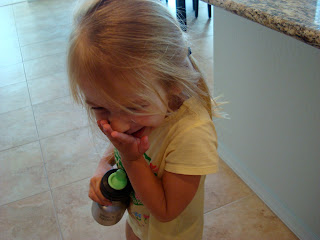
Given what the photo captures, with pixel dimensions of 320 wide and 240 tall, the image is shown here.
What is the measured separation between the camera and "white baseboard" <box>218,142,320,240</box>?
1318 mm

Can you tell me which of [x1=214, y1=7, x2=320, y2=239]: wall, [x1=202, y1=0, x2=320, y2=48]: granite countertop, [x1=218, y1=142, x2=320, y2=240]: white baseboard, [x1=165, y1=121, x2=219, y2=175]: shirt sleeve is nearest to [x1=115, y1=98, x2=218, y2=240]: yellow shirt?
[x1=165, y1=121, x2=219, y2=175]: shirt sleeve

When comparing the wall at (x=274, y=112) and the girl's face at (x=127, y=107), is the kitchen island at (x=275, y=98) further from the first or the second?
the girl's face at (x=127, y=107)

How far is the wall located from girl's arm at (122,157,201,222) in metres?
0.57

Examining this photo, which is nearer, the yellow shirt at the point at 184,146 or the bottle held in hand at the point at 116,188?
the yellow shirt at the point at 184,146

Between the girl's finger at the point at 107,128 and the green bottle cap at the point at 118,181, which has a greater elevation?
→ the girl's finger at the point at 107,128

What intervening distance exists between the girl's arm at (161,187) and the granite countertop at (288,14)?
413mm

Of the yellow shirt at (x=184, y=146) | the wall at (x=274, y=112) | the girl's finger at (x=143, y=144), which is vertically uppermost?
the girl's finger at (x=143, y=144)

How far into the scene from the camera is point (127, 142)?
24.5 inches

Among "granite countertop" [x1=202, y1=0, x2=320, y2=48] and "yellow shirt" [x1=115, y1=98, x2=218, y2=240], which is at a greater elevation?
"granite countertop" [x1=202, y1=0, x2=320, y2=48]

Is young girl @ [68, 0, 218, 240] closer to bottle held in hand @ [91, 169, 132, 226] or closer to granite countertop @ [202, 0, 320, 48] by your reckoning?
bottle held in hand @ [91, 169, 132, 226]

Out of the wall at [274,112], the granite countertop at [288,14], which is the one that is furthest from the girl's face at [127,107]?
the wall at [274,112]

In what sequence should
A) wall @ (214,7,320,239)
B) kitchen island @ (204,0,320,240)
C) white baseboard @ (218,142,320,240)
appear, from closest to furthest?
kitchen island @ (204,0,320,240) < wall @ (214,7,320,239) < white baseboard @ (218,142,320,240)

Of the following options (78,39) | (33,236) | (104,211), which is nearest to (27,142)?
(33,236)

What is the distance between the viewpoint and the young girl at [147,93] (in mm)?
591
